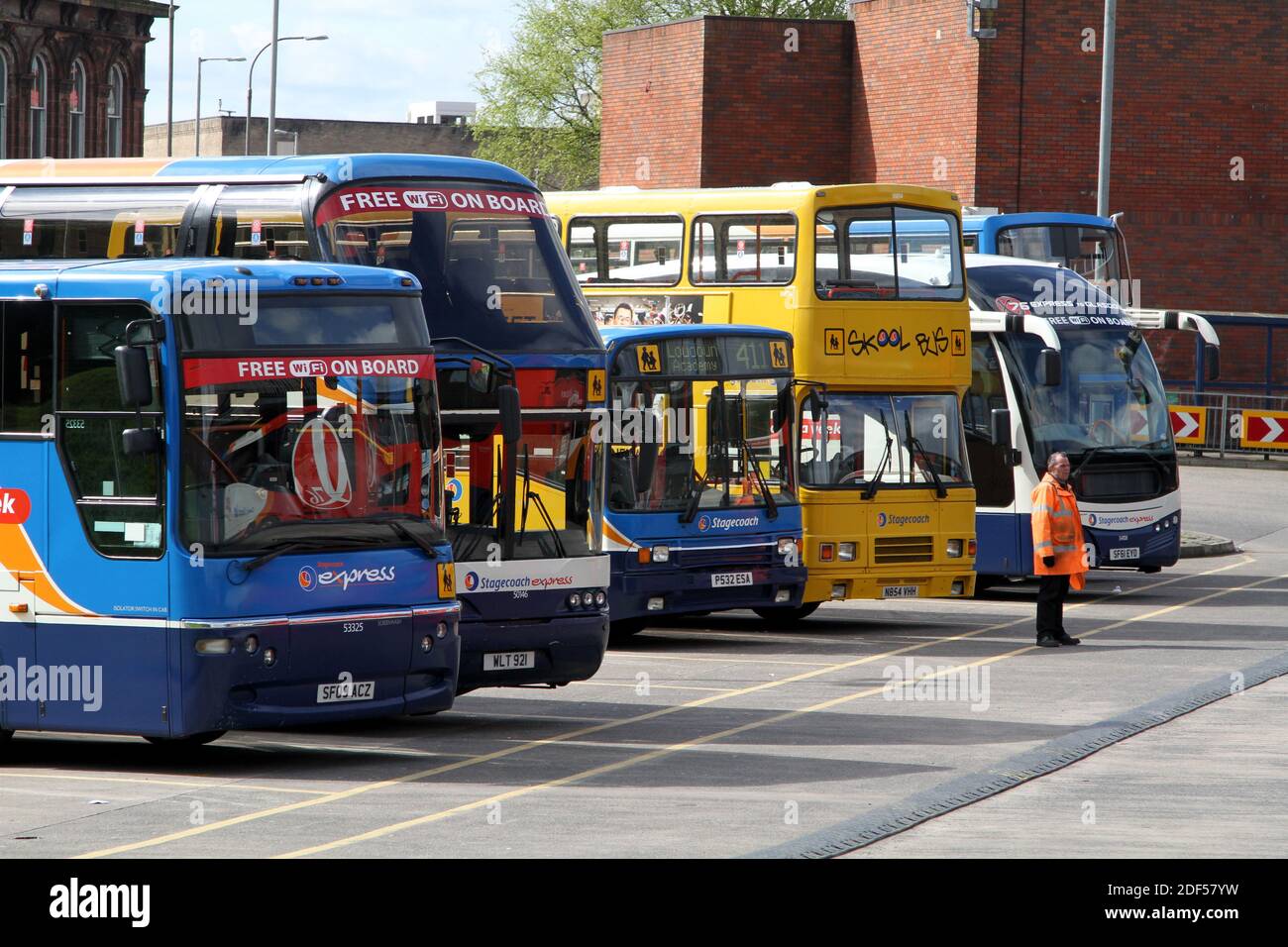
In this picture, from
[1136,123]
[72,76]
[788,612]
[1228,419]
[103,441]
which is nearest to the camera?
[103,441]

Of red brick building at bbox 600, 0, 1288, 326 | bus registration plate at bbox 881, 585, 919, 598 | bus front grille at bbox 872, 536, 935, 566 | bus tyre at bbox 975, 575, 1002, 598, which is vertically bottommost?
bus tyre at bbox 975, 575, 1002, 598

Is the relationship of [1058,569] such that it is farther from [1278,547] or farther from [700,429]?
[1278,547]

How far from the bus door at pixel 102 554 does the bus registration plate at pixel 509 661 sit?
2.96 meters

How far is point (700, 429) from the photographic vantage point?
65.8 ft

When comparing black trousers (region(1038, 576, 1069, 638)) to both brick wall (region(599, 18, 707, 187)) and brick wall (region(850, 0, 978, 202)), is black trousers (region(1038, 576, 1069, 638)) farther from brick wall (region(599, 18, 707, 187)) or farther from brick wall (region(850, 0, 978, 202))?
brick wall (region(599, 18, 707, 187))

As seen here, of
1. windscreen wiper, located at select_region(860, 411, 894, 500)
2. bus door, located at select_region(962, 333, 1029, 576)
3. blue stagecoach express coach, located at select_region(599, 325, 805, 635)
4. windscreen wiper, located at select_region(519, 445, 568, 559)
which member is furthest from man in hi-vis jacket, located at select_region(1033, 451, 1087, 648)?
windscreen wiper, located at select_region(519, 445, 568, 559)

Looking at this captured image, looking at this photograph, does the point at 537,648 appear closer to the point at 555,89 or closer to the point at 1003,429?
the point at 1003,429

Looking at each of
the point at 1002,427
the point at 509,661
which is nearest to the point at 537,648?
the point at 509,661

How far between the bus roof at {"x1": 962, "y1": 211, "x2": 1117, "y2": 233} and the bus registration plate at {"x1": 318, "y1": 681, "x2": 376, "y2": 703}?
21.7m

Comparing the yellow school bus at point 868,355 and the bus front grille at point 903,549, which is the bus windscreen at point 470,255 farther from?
the bus front grille at point 903,549

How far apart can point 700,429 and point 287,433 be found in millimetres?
8131

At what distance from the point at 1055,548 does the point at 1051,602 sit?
0.51 m

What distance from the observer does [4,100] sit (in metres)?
57.3

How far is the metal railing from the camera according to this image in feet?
149
